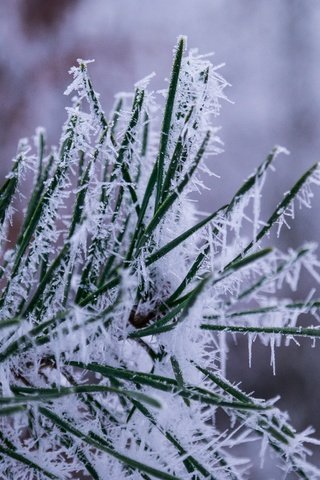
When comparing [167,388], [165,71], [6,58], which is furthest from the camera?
[165,71]

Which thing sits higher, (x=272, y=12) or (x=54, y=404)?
(x=272, y=12)

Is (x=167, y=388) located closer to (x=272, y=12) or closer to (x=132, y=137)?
(x=132, y=137)

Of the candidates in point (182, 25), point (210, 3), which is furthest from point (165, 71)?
point (210, 3)

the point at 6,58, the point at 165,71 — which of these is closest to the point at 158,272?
the point at 6,58

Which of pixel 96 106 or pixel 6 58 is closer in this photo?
pixel 96 106

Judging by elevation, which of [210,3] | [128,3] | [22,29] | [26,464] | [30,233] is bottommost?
[26,464]

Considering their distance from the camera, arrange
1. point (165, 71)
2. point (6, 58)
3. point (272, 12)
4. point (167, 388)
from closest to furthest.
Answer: point (167, 388), point (6, 58), point (165, 71), point (272, 12)

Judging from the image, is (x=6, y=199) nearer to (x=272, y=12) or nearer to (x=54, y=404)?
(x=54, y=404)
